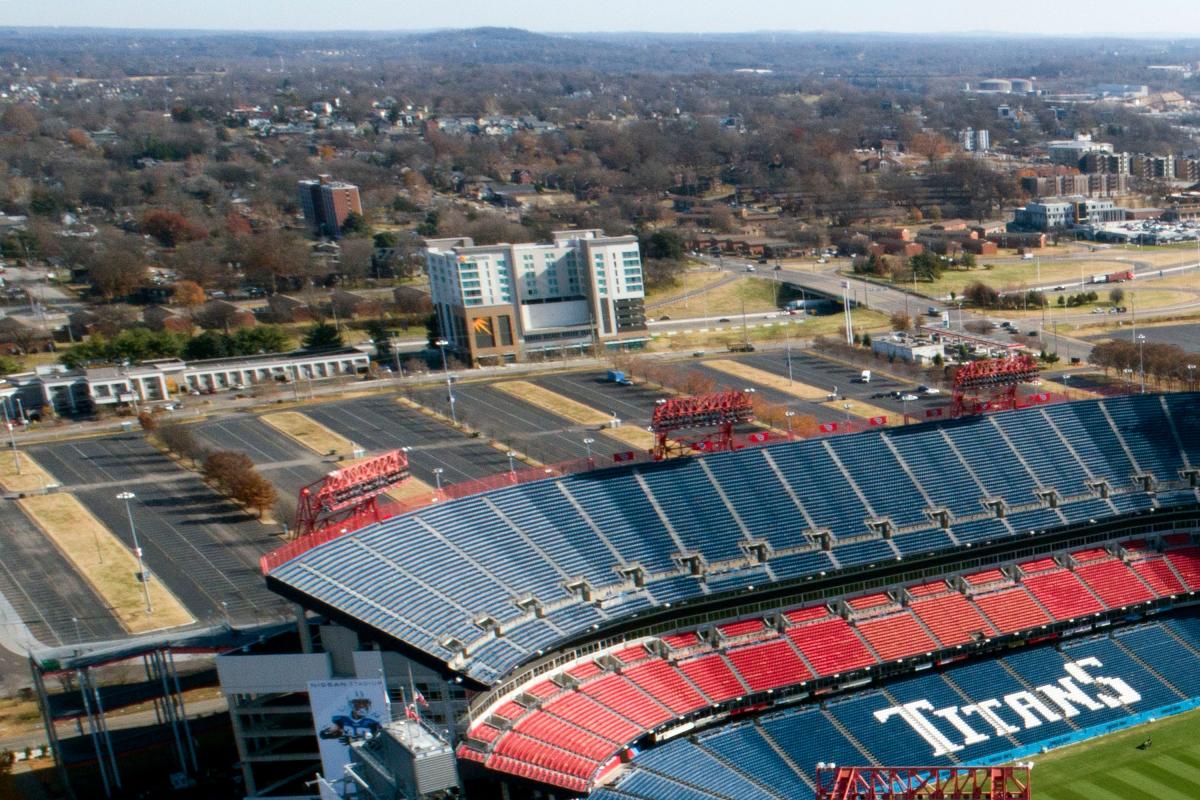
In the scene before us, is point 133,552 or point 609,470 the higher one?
point 609,470

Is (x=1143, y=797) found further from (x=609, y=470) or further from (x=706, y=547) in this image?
(x=609, y=470)

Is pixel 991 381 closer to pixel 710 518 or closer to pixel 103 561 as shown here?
pixel 710 518

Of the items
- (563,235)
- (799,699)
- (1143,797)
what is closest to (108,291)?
(563,235)

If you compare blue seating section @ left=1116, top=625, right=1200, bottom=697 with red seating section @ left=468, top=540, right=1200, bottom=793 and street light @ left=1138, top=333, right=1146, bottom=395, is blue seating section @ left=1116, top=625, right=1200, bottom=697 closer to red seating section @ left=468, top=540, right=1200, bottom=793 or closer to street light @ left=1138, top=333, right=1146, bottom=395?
red seating section @ left=468, top=540, right=1200, bottom=793

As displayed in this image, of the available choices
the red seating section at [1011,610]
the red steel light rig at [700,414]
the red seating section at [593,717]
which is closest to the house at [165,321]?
the red steel light rig at [700,414]

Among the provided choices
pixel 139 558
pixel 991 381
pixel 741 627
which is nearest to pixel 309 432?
pixel 139 558
